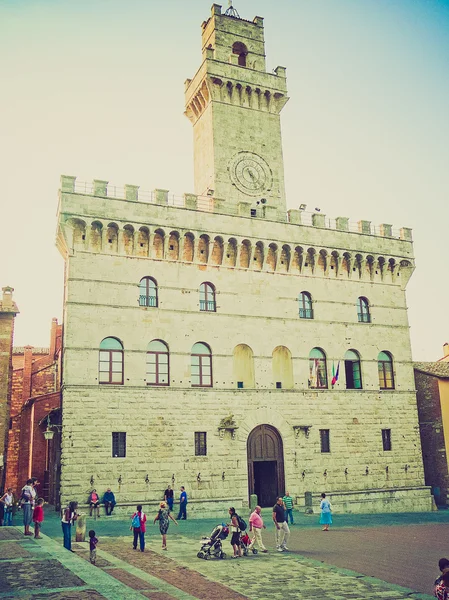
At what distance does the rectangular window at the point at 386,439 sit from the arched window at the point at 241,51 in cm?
2298

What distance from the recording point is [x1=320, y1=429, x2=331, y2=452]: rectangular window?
3009 cm

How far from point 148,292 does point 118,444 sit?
23.7 ft

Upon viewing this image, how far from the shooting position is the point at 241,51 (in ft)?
118

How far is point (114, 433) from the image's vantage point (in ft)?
84.8

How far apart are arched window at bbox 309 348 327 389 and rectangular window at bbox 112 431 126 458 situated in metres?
10.2

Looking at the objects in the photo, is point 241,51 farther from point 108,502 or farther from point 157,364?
point 108,502

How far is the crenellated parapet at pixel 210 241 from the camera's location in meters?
27.6

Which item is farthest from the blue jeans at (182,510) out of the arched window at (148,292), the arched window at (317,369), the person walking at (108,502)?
the arched window at (317,369)

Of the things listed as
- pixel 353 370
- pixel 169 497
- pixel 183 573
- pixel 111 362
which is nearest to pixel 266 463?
pixel 169 497

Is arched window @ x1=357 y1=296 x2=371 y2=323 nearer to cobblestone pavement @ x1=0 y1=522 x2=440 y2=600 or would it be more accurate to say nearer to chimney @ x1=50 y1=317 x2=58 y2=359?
cobblestone pavement @ x1=0 y1=522 x2=440 y2=600

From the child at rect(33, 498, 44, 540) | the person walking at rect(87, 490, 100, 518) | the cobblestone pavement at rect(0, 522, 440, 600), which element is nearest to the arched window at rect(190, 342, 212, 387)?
the person walking at rect(87, 490, 100, 518)

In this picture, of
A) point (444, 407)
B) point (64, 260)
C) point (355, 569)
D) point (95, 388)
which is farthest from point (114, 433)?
point (444, 407)

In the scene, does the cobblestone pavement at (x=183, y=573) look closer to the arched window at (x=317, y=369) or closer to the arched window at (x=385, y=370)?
the arched window at (x=317, y=369)

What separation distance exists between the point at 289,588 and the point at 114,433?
1490cm
